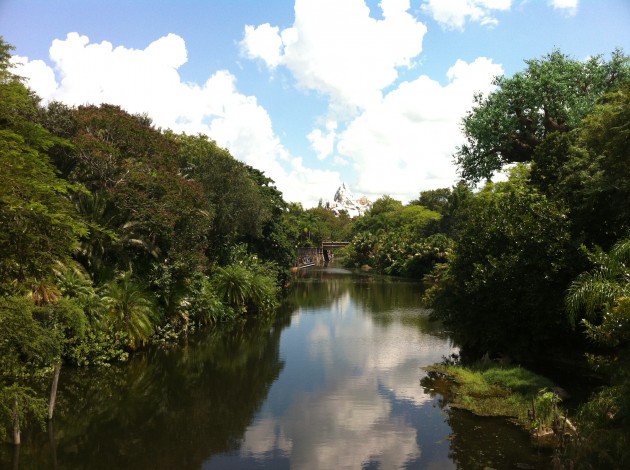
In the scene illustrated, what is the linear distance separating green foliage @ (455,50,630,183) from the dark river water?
43.6 feet

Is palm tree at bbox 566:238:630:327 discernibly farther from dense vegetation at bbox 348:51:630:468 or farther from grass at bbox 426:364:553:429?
grass at bbox 426:364:553:429

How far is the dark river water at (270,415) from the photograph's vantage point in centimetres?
1276

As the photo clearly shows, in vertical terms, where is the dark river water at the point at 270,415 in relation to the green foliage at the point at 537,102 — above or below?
below

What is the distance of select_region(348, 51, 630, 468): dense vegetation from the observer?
1051 centimetres

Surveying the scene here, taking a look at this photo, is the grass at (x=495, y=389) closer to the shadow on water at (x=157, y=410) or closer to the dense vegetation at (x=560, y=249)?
the dense vegetation at (x=560, y=249)

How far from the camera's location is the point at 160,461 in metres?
12.6

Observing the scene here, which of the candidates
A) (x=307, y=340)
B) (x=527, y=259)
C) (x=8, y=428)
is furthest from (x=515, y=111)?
(x=8, y=428)

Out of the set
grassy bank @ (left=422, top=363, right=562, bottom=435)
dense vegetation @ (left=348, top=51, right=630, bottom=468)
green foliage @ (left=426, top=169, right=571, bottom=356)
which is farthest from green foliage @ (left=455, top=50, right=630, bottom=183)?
grassy bank @ (left=422, top=363, right=562, bottom=435)

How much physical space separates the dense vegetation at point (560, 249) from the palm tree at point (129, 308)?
1271 cm

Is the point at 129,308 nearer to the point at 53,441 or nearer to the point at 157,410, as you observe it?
the point at 157,410

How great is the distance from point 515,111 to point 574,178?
556 inches

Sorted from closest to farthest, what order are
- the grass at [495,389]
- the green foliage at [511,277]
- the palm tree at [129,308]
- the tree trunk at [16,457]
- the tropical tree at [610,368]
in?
1. the tropical tree at [610,368]
2. the tree trunk at [16,457]
3. the grass at [495,389]
4. the green foliage at [511,277]
5. the palm tree at [129,308]

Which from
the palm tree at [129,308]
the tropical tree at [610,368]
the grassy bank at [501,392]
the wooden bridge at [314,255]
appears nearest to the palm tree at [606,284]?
the tropical tree at [610,368]

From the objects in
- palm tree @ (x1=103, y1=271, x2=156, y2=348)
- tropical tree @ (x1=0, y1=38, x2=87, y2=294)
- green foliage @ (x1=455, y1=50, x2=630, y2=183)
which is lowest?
palm tree @ (x1=103, y1=271, x2=156, y2=348)
